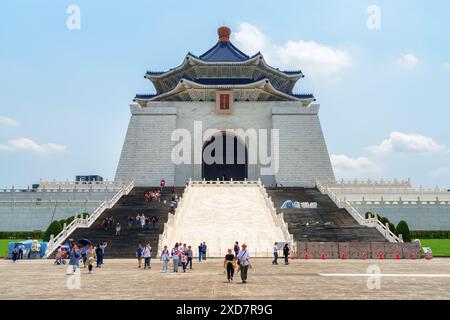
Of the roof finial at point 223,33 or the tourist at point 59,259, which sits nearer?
the tourist at point 59,259

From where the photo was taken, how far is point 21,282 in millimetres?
11609

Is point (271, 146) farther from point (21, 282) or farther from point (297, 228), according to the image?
point (21, 282)

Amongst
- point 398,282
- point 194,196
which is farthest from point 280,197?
point 398,282

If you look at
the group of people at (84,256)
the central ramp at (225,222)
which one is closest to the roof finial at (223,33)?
the central ramp at (225,222)

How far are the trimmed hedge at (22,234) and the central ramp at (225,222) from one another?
375 inches

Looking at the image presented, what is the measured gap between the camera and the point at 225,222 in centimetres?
2641

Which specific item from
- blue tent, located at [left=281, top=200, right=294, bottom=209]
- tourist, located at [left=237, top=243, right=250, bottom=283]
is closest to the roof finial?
blue tent, located at [left=281, top=200, right=294, bottom=209]

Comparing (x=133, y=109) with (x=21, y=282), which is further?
(x=133, y=109)

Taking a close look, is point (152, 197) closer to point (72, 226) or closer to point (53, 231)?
point (72, 226)

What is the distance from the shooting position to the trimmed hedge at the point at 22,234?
30.7 m

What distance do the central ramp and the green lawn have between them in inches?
291

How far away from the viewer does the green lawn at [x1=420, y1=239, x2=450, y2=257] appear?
23.1 m

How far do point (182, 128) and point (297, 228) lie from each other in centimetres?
2307

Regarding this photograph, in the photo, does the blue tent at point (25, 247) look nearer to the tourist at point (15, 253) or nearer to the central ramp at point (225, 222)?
the tourist at point (15, 253)
